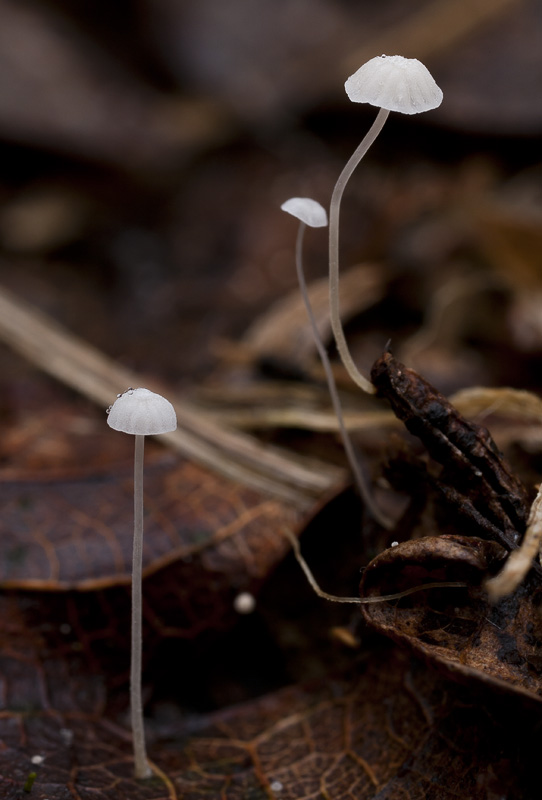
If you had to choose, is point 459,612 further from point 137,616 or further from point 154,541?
point 154,541

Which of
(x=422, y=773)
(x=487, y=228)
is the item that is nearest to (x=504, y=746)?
(x=422, y=773)

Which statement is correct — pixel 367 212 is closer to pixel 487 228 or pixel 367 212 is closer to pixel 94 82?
pixel 487 228

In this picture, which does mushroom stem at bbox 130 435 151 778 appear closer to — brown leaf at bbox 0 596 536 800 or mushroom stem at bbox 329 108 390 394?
brown leaf at bbox 0 596 536 800

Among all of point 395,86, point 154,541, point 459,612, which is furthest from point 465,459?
point 154,541

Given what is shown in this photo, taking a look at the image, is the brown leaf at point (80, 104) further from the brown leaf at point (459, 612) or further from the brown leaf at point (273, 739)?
the brown leaf at point (459, 612)

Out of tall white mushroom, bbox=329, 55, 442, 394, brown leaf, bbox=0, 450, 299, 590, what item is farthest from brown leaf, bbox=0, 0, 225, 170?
tall white mushroom, bbox=329, 55, 442, 394

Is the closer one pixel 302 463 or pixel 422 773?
pixel 422 773

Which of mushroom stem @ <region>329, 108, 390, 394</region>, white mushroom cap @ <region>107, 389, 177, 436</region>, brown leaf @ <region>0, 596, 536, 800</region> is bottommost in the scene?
brown leaf @ <region>0, 596, 536, 800</region>

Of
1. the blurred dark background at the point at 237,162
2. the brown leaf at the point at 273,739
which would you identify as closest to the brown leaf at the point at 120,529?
the brown leaf at the point at 273,739
